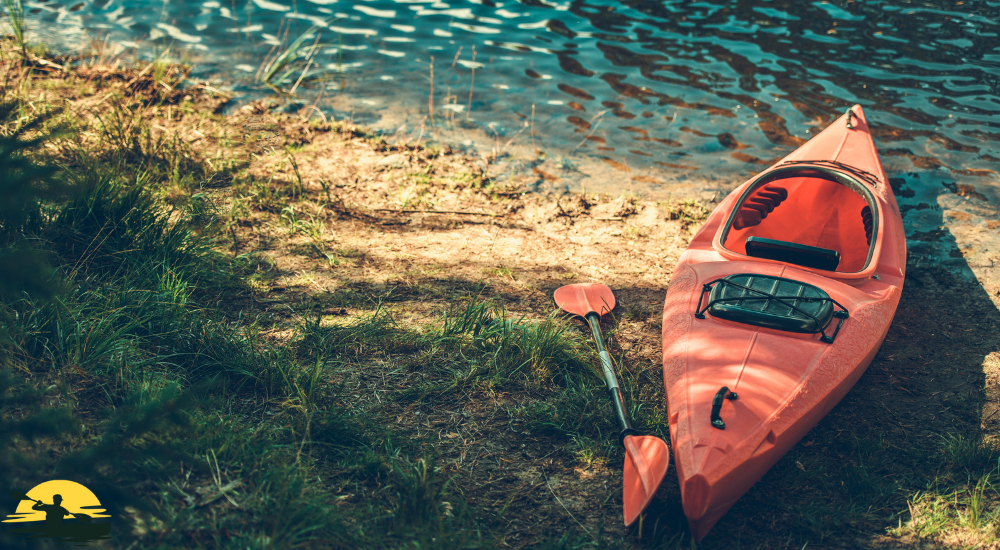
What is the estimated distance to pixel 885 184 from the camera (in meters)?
3.85

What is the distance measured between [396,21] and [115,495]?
732 centimetres

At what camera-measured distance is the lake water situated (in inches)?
210

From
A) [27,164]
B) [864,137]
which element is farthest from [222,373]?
[864,137]

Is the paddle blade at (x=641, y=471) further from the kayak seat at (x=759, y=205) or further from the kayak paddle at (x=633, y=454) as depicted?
the kayak seat at (x=759, y=205)

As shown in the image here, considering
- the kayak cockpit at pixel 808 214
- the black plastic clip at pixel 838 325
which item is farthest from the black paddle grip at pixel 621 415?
the kayak cockpit at pixel 808 214

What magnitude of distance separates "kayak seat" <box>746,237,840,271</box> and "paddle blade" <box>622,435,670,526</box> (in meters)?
1.44

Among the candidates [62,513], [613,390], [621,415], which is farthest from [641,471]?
[62,513]

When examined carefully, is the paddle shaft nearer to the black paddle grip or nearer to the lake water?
the black paddle grip

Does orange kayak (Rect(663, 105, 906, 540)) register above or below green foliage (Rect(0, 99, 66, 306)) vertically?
below

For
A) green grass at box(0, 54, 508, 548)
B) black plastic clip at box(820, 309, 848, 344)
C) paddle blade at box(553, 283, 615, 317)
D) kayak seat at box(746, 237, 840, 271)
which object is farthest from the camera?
paddle blade at box(553, 283, 615, 317)

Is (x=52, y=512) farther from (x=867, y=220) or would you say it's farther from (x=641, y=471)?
(x=867, y=220)

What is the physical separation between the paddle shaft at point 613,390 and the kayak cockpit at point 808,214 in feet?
3.00

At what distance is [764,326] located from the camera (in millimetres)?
2707

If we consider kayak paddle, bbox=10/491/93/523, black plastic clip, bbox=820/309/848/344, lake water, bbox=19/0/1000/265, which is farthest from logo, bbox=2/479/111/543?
lake water, bbox=19/0/1000/265
